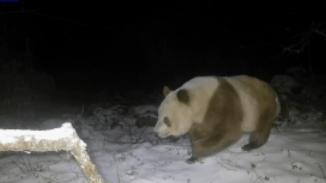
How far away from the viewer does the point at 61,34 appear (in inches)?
886

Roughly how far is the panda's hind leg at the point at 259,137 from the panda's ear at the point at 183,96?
4.23 ft

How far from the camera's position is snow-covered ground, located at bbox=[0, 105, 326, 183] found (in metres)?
6.16

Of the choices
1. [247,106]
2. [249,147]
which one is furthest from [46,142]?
[249,147]

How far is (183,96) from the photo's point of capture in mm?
6387

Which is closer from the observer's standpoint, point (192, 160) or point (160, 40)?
point (192, 160)

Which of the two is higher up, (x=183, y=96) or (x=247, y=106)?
(x=183, y=96)

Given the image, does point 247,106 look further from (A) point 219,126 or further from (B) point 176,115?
(B) point 176,115

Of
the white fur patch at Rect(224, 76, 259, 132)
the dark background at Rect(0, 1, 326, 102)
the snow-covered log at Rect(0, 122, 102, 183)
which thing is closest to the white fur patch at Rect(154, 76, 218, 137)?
the white fur patch at Rect(224, 76, 259, 132)

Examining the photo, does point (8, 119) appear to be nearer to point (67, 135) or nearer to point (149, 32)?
point (67, 135)

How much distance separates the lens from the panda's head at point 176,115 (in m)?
6.43

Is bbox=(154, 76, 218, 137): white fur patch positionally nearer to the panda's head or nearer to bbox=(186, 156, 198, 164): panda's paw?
the panda's head

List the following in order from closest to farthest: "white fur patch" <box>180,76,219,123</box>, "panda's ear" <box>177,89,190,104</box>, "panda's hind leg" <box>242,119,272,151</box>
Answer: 1. "panda's ear" <box>177,89,190,104</box>
2. "white fur patch" <box>180,76,219,123</box>
3. "panda's hind leg" <box>242,119,272,151</box>

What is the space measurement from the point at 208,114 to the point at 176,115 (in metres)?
0.46

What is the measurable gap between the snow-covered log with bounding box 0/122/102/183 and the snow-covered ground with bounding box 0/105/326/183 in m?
2.97
